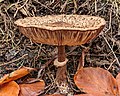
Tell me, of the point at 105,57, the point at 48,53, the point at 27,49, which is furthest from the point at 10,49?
the point at 105,57

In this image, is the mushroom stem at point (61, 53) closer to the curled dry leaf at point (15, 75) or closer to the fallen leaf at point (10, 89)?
the curled dry leaf at point (15, 75)

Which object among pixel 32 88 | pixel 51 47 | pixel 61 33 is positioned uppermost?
pixel 61 33

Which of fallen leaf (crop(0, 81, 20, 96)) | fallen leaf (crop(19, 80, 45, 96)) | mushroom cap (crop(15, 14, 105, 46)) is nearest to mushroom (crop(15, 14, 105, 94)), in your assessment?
mushroom cap (crop(15, 14, 105, 46))

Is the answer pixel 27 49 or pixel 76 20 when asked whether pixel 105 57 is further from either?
pixel 27 49

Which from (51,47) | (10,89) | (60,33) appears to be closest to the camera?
(60,33)

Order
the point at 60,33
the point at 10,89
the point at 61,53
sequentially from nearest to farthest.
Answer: the point at 60,33 < the point at 10,89 < the point at 61,53

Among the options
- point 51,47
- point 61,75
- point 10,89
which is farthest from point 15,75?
point 51,47

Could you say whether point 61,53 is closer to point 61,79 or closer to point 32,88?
point 61,79

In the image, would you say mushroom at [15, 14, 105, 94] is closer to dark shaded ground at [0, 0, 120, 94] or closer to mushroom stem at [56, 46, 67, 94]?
mushroom stem at [56, 46, 67, 94]
